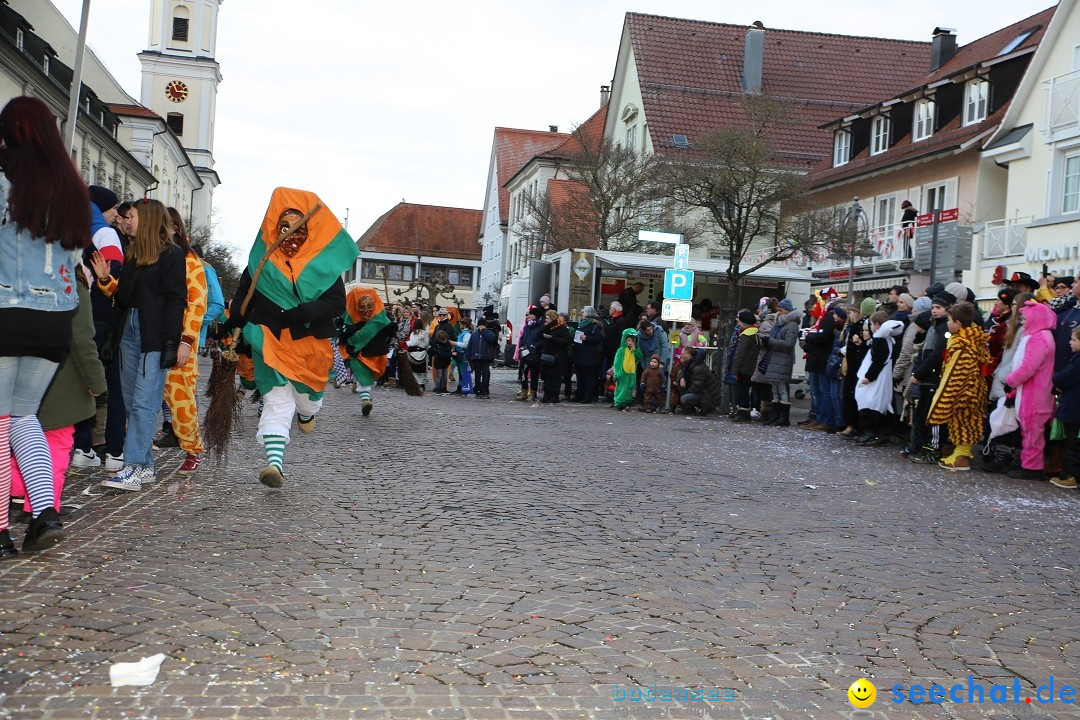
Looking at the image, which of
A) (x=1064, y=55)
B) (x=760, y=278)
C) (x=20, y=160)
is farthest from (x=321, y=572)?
(x=1064, y=55)

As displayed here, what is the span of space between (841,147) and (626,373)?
24855 millimetres

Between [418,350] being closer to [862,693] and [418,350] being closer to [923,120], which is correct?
[862,693]

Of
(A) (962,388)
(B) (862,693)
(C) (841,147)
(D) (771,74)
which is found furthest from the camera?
(D) (771,74)

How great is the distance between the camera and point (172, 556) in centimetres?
590

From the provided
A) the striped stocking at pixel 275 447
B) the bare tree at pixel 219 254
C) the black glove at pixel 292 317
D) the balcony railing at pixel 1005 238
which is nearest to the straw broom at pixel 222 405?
the black glove at pixel 292 317

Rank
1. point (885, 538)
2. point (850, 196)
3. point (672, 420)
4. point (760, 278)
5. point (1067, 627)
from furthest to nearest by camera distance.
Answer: point (850, 196)
point (760, 278)
point (672, 420)
point (885, 538)
point (1067, 627)

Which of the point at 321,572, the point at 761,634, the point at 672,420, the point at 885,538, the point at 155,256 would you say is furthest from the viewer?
the point at 672,420

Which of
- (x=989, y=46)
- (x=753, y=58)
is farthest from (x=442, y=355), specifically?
(x=753, y=58)

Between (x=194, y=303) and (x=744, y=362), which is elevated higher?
(x=194, y=303)

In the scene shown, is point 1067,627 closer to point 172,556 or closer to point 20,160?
point 172,556

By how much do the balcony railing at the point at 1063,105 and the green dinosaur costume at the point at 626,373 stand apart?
48.8 feet

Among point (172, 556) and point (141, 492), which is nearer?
point (172, 556)

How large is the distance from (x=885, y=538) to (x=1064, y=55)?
26869 mm

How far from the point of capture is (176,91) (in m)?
92.1
